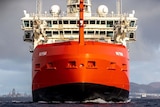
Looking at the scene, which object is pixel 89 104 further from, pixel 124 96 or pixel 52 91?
pixel 124 96

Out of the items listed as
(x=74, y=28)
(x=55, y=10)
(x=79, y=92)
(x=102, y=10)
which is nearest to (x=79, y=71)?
(x=79, y=92)

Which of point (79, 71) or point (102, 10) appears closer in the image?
point (79, 71)

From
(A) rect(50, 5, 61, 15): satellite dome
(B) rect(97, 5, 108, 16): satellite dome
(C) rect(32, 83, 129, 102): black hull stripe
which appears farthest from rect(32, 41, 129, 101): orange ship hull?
(A) rect(50, 5, 61, 15): satellite dome

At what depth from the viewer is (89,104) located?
58.0m

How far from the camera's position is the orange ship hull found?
58.2 m

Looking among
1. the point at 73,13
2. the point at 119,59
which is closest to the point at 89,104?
the point at 119,59

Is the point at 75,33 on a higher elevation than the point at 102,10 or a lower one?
lower

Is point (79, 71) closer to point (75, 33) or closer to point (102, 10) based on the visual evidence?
point (75, 33)

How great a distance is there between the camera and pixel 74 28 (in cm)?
7212

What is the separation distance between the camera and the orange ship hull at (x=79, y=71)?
191 ft

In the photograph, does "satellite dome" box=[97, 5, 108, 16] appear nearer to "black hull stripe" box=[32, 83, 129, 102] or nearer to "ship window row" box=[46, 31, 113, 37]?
"ship window row" box=[46, 31, 113, 37]

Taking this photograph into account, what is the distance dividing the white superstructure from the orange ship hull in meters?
7.99

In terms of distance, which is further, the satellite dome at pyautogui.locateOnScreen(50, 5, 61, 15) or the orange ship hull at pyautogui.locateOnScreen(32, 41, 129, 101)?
the satellite dome at pyautogui.locateOnScreen(50, 5, 61, 15)

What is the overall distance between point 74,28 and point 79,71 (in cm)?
1492
